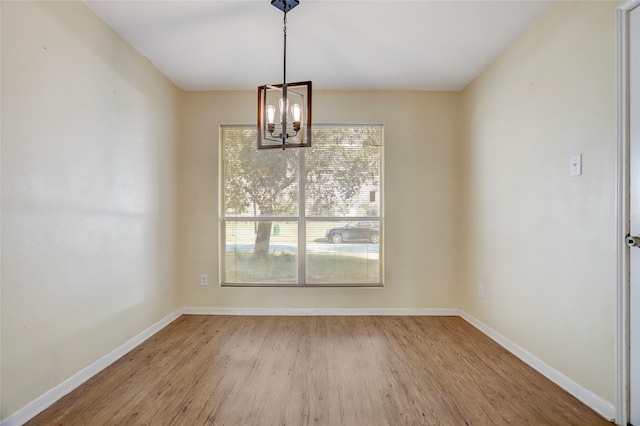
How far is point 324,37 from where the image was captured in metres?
2.66

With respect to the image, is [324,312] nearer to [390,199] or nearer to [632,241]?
[390,199]

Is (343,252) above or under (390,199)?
under

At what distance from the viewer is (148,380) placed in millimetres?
2279

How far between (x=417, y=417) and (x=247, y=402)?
1001mm

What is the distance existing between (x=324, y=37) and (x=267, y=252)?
2292 millimetres

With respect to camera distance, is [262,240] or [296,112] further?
[262,240]

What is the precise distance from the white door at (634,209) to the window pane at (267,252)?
282cm

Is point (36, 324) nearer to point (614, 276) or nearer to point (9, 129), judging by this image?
point (9, 129)

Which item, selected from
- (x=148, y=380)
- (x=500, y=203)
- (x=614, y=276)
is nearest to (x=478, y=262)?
(x=500, y=203)

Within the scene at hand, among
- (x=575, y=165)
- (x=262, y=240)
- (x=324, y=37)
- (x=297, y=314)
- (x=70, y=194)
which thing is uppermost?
(x=324, y=37)

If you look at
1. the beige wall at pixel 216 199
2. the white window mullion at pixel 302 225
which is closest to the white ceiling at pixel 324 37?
the beige wall at pixel 216 199

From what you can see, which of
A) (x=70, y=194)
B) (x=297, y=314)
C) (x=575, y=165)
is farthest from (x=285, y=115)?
(x=297, y=314)

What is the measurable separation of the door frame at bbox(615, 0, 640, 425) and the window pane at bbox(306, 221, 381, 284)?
224 cm

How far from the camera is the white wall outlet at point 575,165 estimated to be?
2082 mm
